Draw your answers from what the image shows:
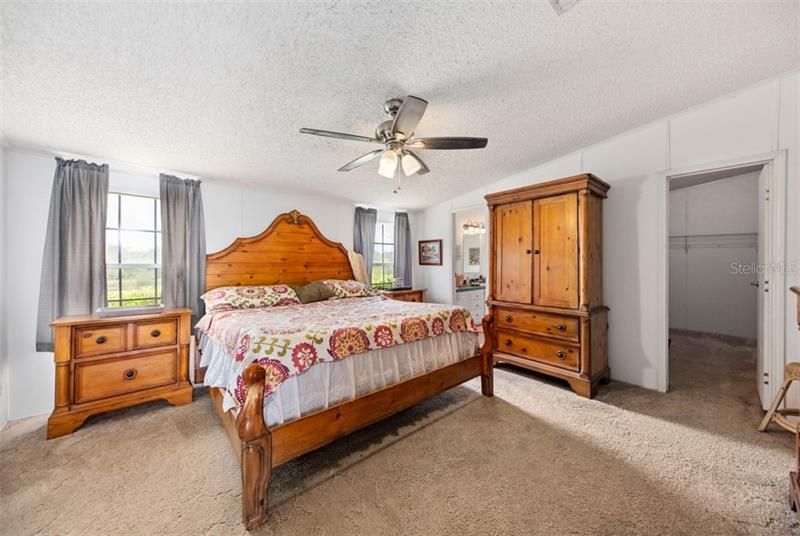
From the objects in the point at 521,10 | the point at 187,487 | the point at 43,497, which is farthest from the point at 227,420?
the point at 521,10

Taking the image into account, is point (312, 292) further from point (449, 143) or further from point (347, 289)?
point (449, 143)

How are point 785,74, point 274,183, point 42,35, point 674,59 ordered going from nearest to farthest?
point 42,35, point 674,59, point 785,74, point 274,183

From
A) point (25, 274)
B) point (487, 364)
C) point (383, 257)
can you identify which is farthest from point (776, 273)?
point (25, 274)

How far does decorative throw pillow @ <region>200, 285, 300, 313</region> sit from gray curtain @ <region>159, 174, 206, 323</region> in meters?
0.17

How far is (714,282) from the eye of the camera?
5102 mm

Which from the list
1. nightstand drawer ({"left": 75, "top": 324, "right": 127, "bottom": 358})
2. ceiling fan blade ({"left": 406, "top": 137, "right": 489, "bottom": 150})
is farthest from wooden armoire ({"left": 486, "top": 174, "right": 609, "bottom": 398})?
nightstand drawer ({"left": 75, "top": 324, "right": 127, "bottom": 358})

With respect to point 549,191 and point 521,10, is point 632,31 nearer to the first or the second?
point 521,10

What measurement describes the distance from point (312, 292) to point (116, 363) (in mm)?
1814

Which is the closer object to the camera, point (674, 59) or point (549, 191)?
point (674, 59)

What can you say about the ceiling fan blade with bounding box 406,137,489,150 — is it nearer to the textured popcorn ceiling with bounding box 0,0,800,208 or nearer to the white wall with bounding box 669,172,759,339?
the textured popcorn ceiling with bounding box 0,0,800,208

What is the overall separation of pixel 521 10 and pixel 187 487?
3.24 m

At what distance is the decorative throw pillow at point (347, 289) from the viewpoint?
154 inches

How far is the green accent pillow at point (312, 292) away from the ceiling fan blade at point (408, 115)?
2230 mm

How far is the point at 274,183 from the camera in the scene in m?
3.75
